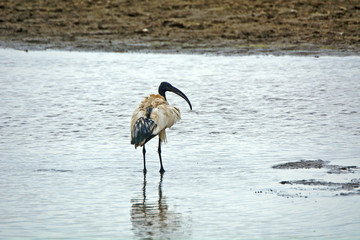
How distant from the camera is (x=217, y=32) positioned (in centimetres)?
2102

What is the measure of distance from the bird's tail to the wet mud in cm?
145

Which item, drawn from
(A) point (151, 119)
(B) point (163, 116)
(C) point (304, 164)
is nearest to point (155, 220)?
(A) point (151, 119)

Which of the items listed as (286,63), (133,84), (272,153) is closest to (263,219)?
(272,153)

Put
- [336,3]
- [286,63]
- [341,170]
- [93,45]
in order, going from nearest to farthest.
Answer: [341,170] < [286,63] < [93,45] < [336,3]

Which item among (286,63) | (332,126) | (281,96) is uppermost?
(286,63)

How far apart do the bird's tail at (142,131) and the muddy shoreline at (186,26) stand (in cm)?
1134

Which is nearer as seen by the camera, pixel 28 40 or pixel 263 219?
pixel 263 219

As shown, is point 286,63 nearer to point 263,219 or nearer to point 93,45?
point 93,45

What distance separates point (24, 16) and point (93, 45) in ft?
13.0

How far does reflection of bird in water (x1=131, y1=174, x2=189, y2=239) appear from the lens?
597 centimetres

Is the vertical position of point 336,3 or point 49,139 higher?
point 336,3

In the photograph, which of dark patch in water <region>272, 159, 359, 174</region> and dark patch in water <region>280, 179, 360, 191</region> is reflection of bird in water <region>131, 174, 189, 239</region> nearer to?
dark patch in water <region>280, 179, 360, 191</region>

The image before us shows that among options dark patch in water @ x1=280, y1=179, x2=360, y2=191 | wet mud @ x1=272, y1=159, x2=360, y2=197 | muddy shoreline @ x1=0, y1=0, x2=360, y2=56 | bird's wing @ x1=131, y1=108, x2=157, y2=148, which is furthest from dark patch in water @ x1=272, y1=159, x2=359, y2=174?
muddy shoreline @ x1=0, y1=0, x2=360, y2=56

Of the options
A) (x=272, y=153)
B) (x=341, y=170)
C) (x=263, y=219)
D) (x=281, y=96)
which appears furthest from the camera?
(x=281, y=96)
